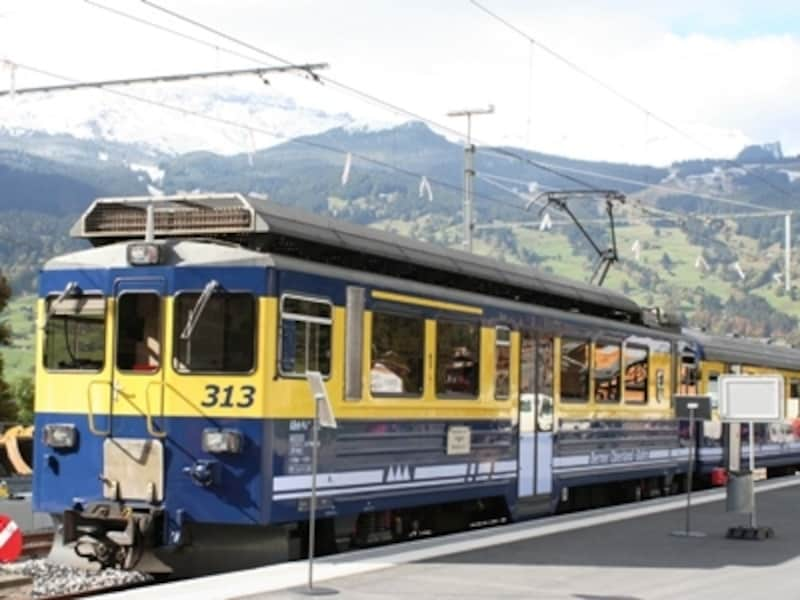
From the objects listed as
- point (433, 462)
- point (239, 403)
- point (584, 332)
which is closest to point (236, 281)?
point (239, 403)

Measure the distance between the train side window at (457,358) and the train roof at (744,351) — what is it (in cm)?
940

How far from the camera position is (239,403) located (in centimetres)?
1303

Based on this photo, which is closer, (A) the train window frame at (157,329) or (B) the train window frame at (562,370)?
(A) the train window frame at (157,329)

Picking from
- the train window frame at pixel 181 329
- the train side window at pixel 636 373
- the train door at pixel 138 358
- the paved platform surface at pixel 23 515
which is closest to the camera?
the train window frame at pixel 181 329

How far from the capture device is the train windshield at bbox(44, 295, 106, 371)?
1373 centimetres

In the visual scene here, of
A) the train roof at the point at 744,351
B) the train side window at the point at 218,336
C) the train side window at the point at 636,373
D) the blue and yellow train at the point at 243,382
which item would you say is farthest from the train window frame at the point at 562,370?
the train side window at the point at 218,336

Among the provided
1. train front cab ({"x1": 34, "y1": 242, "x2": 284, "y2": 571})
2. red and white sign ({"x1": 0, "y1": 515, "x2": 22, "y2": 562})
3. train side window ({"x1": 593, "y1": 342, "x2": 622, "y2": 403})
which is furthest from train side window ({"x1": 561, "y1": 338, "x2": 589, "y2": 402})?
red and white sign ({"x1": 0, "y1": 515, "x2": 22, "y2": 562})

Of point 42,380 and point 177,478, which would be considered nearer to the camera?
point 177,478

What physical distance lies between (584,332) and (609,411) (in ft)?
4.69

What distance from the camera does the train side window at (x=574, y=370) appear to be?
63.7ft

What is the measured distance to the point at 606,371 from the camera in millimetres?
20859

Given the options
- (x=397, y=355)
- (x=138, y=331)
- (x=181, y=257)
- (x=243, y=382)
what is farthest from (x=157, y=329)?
(x=397, y=355)

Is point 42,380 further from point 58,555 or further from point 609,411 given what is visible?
point 609,411

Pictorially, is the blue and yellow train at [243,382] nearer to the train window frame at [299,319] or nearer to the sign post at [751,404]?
the train window frame at [299,319]
